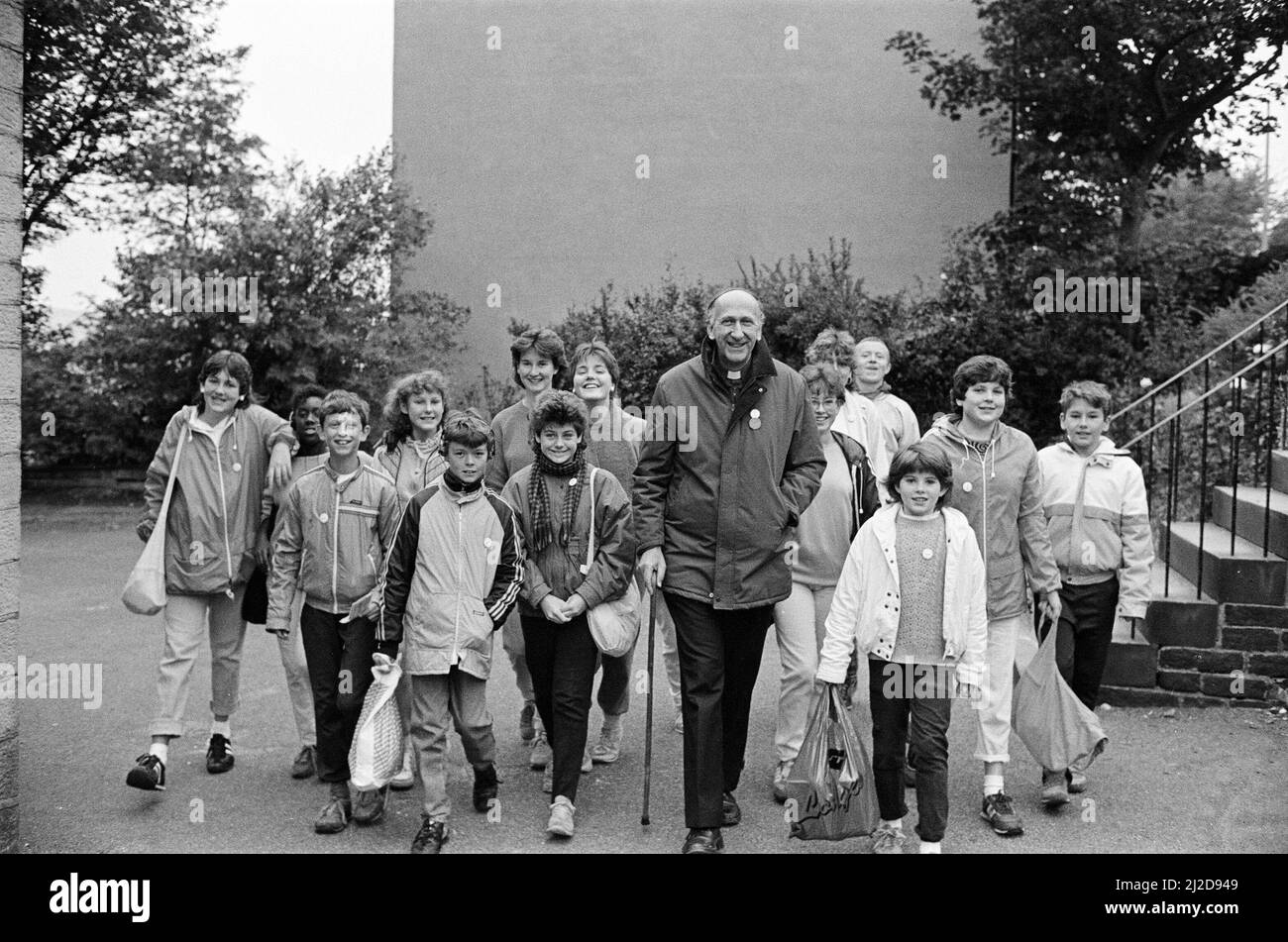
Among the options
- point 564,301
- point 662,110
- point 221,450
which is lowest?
point 221,450

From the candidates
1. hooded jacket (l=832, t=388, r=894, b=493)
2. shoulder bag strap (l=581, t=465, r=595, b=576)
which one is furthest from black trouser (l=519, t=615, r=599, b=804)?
hooded jacket (l=832, t=388, r=894, b=493)

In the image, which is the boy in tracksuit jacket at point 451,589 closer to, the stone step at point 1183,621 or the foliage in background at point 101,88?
the stone step at point 1183,621

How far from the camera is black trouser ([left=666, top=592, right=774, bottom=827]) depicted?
443 cm

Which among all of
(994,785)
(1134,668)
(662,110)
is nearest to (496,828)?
(994,785)

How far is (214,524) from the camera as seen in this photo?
5328 mm

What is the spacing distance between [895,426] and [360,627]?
2.93 metres

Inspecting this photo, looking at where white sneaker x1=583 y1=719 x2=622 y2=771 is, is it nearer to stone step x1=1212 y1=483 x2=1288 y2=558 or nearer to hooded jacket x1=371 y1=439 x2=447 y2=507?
hooded jacket x1=371 y1=439 x2=447 y2=507

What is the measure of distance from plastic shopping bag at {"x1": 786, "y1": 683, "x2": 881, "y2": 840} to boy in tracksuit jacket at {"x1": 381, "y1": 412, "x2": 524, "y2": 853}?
1.31 m

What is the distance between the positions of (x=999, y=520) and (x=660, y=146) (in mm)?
11804

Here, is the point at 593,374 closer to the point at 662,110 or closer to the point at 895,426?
the point at 895,426

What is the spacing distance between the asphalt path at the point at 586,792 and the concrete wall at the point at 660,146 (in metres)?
9.52

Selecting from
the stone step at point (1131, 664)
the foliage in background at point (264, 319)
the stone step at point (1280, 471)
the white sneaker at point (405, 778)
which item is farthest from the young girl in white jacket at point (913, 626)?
the foliage in background at point (264, 319)

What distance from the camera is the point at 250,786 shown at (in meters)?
5.23

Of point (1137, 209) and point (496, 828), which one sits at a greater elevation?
point (1137, 209)
